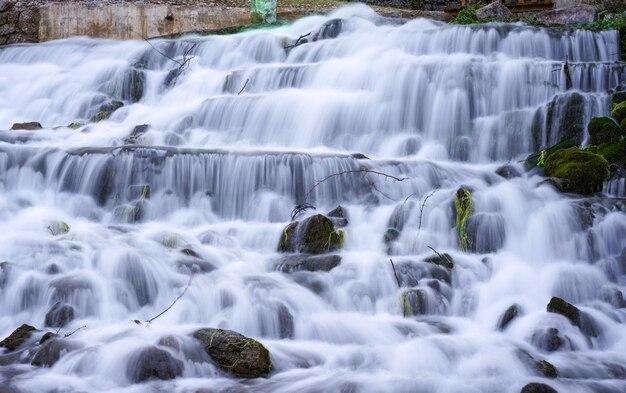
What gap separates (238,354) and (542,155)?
4.84 metres

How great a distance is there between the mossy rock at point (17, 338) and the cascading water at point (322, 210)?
0.26 m

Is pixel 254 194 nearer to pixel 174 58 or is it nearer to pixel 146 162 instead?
pixel 146 162

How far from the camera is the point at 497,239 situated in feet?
24.3

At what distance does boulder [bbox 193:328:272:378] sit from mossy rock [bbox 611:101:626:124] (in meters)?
5.67

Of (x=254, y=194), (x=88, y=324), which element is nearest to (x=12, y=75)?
(x=254, y=194)

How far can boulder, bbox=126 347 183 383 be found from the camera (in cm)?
513

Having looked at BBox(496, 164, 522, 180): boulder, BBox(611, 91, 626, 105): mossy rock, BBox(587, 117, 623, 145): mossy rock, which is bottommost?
BBox(496, 164, 522, 180): boulder

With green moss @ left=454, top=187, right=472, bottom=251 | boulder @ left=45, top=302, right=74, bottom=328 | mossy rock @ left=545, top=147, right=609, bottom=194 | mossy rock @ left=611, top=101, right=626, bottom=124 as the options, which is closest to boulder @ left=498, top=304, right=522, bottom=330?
green moss @ left=454, top=187, right=472, bottom=251

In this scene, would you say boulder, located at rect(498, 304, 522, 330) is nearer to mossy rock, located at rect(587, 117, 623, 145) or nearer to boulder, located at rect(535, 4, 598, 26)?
mossy rock, located at rect(587, 117, 623, 145)

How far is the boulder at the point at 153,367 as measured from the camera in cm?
513

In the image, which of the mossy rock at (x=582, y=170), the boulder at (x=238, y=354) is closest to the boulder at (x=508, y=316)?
the boulder at (x=238, y=354)

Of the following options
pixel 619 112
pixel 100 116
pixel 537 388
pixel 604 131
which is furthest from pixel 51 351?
pixel 100 116

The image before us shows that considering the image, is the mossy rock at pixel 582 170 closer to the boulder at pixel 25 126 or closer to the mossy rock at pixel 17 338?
→ the mossy rock at pixel 17 338

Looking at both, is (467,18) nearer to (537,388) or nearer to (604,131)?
(604,131)
